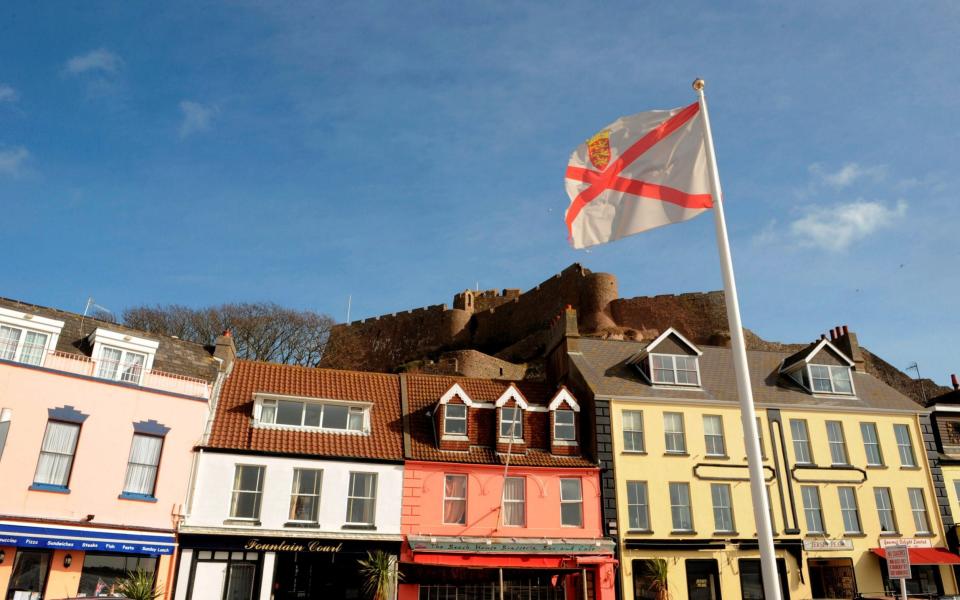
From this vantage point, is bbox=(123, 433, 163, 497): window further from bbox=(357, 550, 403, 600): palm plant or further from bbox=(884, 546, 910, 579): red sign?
bbox=(884, 546, 910, 579): red sign

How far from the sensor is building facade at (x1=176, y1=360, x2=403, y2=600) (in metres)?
20.6

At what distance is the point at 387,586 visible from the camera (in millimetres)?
20609

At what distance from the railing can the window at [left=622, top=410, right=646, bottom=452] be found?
13.7m

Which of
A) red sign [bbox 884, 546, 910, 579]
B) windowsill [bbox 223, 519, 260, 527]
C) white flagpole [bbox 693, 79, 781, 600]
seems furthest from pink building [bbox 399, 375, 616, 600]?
white flagpole [bbox 693, 79, 781, 600]

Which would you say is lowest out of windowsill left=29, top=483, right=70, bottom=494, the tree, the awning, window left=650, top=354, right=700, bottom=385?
the awning

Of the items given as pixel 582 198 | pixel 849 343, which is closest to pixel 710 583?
pixel 849 343

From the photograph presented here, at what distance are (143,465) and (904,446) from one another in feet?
85.7

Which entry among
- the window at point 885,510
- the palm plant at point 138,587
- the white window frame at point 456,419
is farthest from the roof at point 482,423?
the window at point 885,510

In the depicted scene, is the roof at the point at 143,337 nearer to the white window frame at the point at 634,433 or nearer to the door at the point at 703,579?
the white window frame at the point at 634,433

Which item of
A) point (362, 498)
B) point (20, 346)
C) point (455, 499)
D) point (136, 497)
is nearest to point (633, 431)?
point (455, 499)

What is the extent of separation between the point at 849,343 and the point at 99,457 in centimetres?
2801

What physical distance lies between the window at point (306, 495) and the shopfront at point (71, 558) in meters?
3.42

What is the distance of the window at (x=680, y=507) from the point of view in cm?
2428

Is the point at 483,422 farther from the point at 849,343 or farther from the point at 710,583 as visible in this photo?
the point at 849,343
